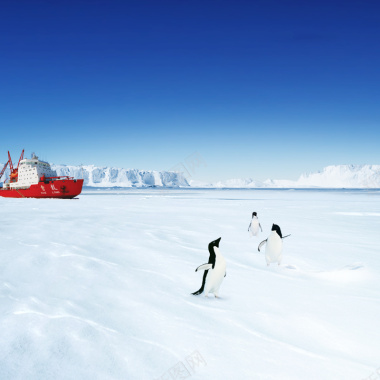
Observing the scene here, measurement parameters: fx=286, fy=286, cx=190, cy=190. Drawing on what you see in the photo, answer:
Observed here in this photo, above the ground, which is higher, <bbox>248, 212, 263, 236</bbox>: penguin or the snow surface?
<bbox>248, 212, 263, 236</bbox>: penguin

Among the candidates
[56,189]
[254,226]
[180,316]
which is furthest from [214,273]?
[56,189]

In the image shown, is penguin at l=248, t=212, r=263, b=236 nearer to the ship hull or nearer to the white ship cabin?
the ship hull

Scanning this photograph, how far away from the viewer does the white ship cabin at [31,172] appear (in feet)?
101

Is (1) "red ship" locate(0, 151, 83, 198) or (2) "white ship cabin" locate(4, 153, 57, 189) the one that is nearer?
(1) "red ship" locate(0, 151, 83, 198)

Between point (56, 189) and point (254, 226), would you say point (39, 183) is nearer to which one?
point (56, 189)

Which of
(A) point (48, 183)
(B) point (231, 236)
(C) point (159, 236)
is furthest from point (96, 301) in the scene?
(A) point (48, 183)

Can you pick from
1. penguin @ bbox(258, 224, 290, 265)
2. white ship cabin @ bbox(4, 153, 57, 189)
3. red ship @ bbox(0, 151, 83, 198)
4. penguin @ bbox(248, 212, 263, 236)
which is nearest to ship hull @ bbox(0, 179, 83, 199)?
red ship @ bbox(0, 151, 83, 198)

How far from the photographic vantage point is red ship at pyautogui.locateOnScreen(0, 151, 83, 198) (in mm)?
29359

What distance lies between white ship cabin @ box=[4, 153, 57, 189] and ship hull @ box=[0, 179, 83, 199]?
2.71ft

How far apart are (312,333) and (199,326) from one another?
1065 mm

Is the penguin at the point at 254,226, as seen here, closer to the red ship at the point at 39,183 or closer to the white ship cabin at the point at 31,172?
the red ship at the point at 39,183

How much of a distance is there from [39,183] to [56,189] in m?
2.16

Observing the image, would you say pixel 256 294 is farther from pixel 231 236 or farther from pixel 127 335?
pixel 231 236

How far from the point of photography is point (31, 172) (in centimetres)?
3098
